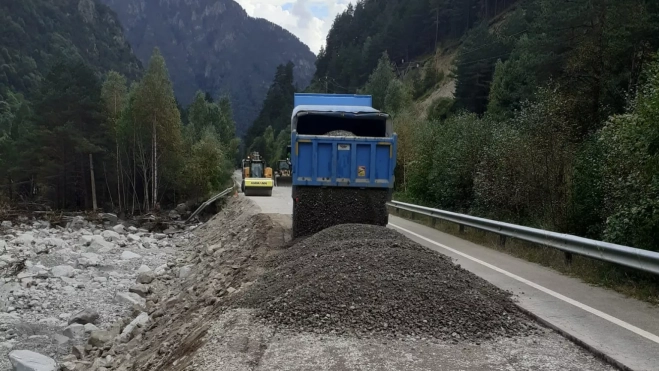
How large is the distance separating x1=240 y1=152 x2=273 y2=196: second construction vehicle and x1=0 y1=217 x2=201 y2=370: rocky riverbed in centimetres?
945

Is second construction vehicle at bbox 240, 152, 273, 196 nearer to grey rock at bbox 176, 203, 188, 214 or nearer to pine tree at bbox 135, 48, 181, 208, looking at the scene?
grey rock at bbox 176, 203, 188, 214

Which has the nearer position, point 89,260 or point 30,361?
point 30,361

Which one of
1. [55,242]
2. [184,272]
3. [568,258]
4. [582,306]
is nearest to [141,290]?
[184,272]

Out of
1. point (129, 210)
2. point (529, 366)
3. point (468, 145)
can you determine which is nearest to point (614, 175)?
point (529, 366)

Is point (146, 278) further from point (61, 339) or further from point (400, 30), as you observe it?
point (400, 30)

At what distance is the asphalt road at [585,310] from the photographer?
5051mm

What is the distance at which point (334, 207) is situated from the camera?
12.4m

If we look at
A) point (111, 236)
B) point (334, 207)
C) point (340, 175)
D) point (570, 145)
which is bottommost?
point (111, 236)

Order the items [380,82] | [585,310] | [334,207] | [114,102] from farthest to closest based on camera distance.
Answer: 1. [380,82]
2. [114,102]
3. [334,207]
4. [585,310]

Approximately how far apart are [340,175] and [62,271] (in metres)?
11.0

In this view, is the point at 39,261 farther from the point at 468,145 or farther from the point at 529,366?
the point at 529,366

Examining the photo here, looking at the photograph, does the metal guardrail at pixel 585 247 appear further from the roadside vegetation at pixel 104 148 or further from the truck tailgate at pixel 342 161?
the roadside vegetation at pixel 104 148

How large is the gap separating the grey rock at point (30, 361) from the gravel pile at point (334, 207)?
577 centimetres

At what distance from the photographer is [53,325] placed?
12.2 meters
